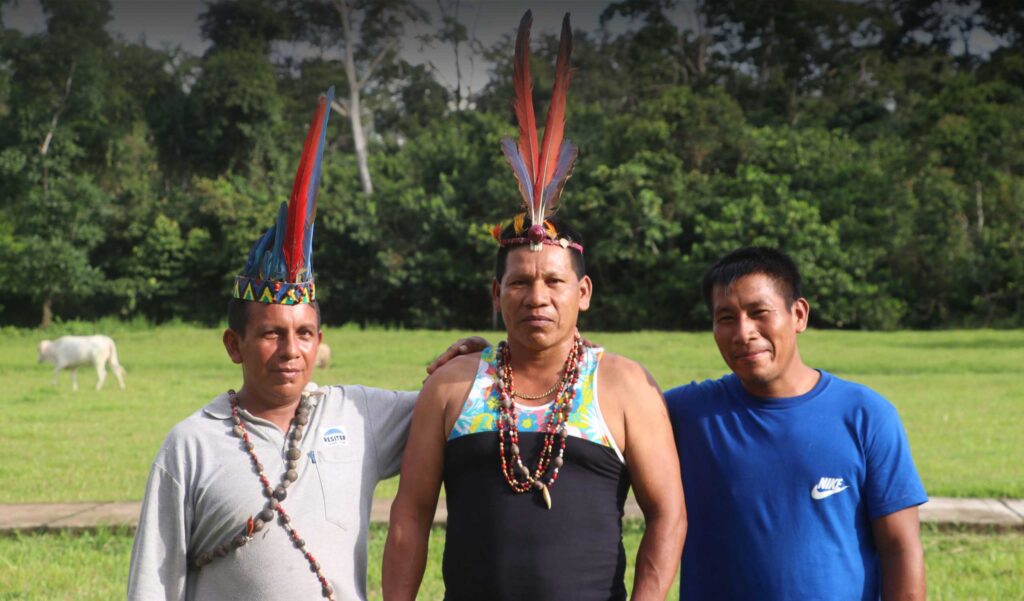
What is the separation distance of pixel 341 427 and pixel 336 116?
105 feet

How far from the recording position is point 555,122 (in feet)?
8.60

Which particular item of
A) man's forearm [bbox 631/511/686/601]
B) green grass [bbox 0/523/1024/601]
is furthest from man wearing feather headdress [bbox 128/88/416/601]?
green grass [bbox 0/523/1024/601]

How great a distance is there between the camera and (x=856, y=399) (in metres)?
2.49

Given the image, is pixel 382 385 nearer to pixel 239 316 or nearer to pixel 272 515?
Answer: pixel 239 316

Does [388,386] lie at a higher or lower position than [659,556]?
lower

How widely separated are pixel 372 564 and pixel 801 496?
9.87 ft

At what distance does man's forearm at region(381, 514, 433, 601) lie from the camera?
95.0 inches

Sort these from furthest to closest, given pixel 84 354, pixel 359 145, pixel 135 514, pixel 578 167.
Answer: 1. pixel 359 145
2. pixel 578 167
3. pixel 84 354
4. pixel 135 514

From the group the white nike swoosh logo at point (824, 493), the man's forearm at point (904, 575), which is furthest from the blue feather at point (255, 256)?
the man's forearm at point (904, 575)

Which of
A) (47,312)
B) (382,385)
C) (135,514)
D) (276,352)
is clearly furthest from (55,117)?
(276,352)

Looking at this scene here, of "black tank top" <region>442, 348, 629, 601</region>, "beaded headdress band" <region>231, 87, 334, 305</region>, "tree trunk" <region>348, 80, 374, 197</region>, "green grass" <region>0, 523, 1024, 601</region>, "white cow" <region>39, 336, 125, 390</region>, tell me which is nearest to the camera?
"black tank top" <region>442, 348, 629, 601</region>

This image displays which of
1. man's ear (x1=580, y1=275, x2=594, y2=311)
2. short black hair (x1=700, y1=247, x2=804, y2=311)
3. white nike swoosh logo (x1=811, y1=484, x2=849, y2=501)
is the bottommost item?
white nike swoosh logo (x1=811, y1=484, x2=849, y2=501)

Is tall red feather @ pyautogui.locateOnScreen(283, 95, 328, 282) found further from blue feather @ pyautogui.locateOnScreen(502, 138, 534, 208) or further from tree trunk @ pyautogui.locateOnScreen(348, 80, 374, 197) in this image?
tree trunk @ pyautogui.locateOnScreen(348, 80, 374, 197)

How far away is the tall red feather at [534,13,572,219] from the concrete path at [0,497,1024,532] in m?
3.31
